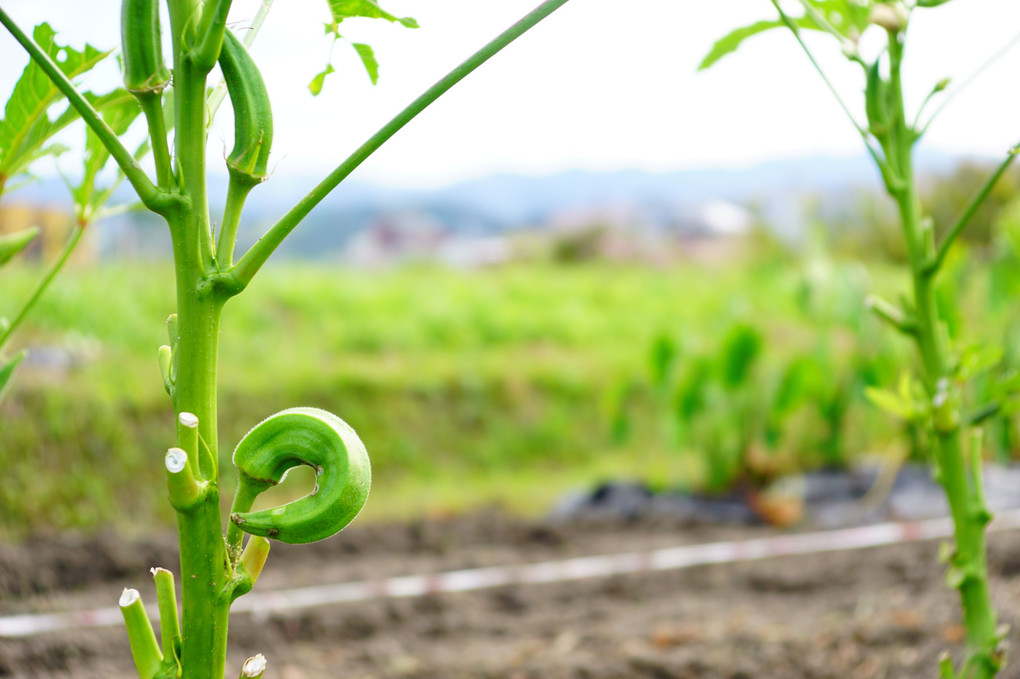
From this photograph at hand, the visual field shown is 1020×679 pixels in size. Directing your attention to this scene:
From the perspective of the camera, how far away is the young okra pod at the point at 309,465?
1.99 ft

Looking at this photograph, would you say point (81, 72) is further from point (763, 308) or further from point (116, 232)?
point (763, 308)

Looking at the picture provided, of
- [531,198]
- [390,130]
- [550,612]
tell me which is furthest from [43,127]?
[531,198]

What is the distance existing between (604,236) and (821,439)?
6526mm

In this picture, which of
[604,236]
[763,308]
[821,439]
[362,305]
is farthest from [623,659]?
[604,236]

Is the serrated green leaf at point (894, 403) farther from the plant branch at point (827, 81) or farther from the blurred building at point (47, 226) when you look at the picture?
the blurred building at point (47, 226)

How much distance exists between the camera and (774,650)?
6.02 ft

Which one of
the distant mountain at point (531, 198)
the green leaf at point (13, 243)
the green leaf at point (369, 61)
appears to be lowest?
the distant mountain at point (531, 198)

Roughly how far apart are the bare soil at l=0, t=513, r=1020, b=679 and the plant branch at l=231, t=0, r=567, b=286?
1.21m

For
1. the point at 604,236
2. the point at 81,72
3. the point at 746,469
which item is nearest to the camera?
the point at 81,72

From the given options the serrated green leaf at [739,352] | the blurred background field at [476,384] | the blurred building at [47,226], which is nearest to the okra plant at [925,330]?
the blurred background field at [476,384]

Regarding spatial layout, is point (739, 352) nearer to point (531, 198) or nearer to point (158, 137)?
point (158, 137)

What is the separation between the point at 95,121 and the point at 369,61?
0.84 feet

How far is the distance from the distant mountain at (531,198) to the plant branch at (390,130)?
0.64 feet

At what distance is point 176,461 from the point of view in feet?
1.93
